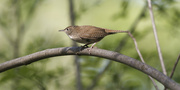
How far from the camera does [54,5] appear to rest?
6480 millimetres

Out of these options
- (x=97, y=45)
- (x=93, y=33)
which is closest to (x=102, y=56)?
(x=93, y=33)

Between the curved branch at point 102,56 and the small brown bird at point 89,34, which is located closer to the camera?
the curved branch at point 102,56

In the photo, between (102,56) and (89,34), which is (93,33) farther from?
(102,56)

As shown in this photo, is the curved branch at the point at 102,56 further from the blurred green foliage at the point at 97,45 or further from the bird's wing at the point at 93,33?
the blurred green foliage at the point at 97,45

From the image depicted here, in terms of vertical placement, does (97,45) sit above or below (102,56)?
below

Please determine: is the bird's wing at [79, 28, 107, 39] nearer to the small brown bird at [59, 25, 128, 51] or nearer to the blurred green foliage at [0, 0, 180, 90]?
the small brown bird at [59, 25, 128, 51]

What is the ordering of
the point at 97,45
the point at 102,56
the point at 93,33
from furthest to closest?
1. the point at 97,45
2. the point at 93,33
3. the point at 102,56

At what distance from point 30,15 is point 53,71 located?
1.74 metres

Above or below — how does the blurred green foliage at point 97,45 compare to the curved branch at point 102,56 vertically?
below

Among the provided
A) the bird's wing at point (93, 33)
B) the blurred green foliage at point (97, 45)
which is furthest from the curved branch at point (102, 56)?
the blurred green foliage at point (97, 45)

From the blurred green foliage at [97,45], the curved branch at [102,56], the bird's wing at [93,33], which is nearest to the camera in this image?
the curved branch at [102,56]

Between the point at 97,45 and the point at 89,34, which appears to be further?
the point at 97,45

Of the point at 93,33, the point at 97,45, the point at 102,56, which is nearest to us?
the point at 102,56

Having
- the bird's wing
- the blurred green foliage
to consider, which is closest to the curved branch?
A: the bird's wing
